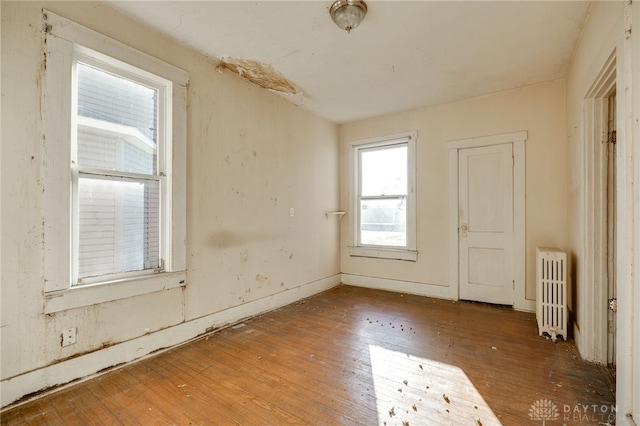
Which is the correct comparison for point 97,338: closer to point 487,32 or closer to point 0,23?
point 0,23

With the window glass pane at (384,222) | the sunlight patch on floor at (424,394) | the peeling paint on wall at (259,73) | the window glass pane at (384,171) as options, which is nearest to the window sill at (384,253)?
the window glass pane at (384,222)

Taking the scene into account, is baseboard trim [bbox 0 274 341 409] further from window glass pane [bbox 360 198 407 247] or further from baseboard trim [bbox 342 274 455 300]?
window glass pane [bbox 360 198 407 247]

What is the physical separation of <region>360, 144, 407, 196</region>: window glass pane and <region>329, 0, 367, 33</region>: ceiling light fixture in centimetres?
250

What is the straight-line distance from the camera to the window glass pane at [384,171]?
4.46 metres

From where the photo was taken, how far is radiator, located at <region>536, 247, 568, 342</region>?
2645 mm

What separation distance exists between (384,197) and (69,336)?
4.00 metres

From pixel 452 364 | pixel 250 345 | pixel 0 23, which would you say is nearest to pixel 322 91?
pixel 0 23

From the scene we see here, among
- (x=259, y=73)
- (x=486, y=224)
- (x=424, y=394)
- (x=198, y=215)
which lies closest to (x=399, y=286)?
(x=486, y=224)

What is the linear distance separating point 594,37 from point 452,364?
2700mm

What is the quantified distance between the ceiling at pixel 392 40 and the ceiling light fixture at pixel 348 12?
66 mm

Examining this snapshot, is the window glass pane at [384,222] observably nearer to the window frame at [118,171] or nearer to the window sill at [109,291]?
the window sill at [109,291]

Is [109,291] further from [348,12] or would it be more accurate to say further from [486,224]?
[486,224]

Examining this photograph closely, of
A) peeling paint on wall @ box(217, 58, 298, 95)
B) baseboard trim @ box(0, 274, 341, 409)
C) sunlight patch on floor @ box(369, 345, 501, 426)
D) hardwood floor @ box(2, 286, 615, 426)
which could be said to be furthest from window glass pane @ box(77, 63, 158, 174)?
sunlight patch on floor @ box(369, 345, 501, 426)

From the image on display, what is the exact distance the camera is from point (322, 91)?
3.64 metres
